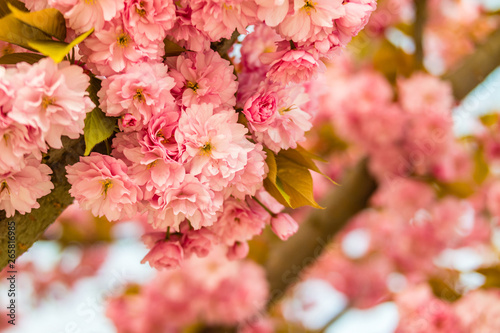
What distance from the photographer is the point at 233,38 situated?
0.77 meters

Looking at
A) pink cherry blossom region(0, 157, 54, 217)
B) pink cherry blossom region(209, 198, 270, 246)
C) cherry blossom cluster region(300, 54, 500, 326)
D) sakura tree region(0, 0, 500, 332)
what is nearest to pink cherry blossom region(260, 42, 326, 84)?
sakura tree region(0, 0, 500, 332)

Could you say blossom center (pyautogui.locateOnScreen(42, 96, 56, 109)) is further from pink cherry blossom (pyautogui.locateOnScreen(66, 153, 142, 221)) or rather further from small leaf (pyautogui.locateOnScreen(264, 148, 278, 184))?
small leaf (pyautogui.locateOnScreen(264, 148, 278, 184))

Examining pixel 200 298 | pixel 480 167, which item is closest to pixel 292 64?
pixel 200 298

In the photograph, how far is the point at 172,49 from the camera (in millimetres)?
661

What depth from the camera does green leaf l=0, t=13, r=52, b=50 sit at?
0.57 meters

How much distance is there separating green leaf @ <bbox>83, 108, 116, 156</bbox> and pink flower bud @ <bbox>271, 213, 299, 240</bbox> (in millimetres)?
311

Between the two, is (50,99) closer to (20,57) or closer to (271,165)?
(20,57)

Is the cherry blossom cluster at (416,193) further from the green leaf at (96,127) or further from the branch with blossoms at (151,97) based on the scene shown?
the green leaf at (96,127)

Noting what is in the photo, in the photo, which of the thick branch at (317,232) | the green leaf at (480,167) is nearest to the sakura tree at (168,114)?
the thick branch at (317,232)

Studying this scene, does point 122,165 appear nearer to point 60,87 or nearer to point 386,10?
point 60,87

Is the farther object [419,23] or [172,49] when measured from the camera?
[419,23]

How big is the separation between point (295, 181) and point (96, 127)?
0.29 metres

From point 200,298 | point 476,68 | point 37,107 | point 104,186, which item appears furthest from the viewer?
point 200,298

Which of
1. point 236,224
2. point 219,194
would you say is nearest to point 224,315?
point 236,224
